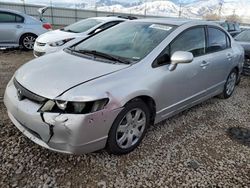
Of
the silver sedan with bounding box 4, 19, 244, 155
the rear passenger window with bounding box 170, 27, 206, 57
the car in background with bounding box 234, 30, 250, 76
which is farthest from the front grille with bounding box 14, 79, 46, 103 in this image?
the car in background with bounding box 234, 30, 250, 76

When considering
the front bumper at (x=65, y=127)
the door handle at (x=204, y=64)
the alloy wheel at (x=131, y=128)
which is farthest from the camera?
the door handle at (x=204, y=64)

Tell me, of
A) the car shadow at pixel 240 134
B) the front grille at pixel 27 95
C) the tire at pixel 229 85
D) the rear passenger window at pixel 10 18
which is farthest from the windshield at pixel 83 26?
the car shadow at pixel 240 134

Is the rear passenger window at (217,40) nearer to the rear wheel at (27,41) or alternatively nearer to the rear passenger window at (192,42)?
the rear passenger window at (192,42)

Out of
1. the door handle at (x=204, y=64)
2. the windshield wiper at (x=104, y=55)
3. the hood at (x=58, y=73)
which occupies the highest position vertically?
the windshield wiper at (x=104, y=55)

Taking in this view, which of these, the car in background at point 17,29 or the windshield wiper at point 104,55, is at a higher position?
the windshield wiper at point 104,55

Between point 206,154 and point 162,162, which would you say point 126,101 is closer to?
point 162,162

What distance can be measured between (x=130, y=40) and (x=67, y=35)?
14.3 ft

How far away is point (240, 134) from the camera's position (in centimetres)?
359

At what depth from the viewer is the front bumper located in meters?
2.27

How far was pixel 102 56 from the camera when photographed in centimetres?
312

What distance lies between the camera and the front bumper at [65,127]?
2.27m

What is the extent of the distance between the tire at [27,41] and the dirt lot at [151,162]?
18.2 ft

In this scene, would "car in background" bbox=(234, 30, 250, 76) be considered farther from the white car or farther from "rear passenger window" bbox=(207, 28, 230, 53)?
the white car

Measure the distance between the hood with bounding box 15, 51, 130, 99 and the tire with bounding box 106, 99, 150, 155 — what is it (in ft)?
1.55
